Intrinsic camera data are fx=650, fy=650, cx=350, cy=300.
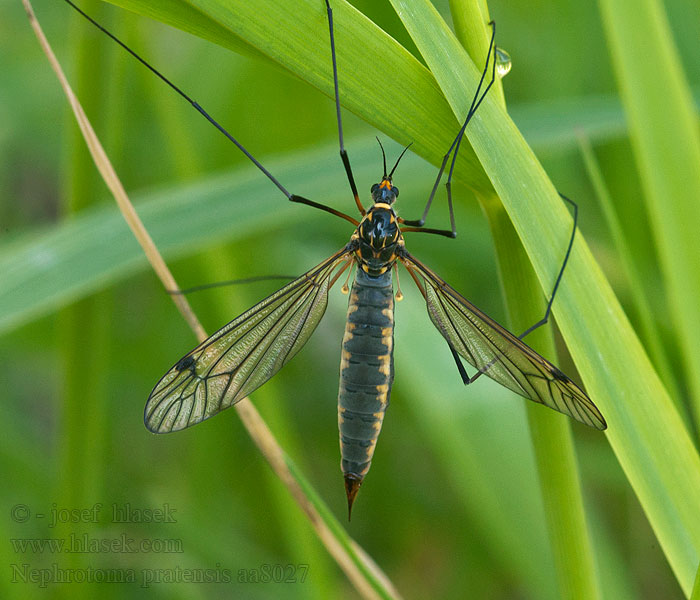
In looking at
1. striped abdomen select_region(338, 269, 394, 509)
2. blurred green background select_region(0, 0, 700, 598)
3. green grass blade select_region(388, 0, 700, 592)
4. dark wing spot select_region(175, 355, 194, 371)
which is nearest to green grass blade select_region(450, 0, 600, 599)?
green grass blade select_region(388, 0, 700, 592)

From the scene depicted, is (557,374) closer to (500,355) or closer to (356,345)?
(500,355)

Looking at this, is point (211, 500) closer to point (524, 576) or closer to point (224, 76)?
point (524, 576)

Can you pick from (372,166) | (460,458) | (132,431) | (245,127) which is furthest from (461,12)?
(132,431)

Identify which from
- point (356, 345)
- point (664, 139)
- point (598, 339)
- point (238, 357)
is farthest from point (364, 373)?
point (664, 139)

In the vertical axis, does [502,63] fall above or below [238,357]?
above

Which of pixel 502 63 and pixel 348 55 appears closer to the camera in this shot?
pixel 348 55
